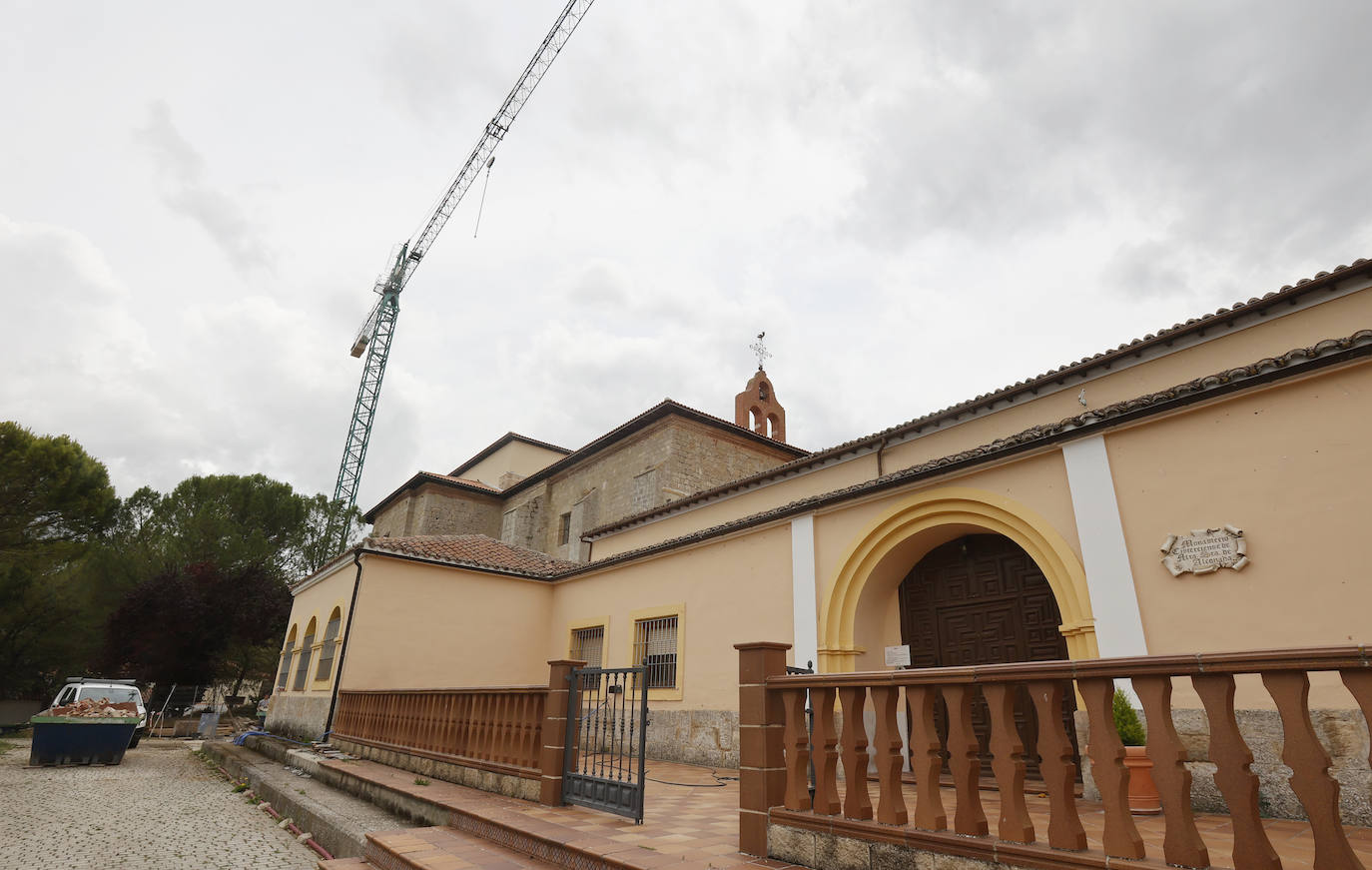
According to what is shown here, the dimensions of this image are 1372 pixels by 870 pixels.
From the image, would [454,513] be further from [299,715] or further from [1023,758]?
[1023,758]

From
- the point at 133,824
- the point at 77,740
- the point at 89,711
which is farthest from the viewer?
the point at 89,711

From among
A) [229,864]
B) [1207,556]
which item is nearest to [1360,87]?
[1207,556]

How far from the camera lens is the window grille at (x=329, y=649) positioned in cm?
1279

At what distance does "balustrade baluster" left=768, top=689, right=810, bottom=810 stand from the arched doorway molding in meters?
3.51

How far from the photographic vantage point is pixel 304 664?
48.0ft

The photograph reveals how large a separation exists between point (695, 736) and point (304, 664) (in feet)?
32.5

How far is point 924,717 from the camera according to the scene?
3.51 meters

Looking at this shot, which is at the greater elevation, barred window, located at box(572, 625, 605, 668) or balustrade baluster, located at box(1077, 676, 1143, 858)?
barred window, located at box(572, 625, 605, 668)

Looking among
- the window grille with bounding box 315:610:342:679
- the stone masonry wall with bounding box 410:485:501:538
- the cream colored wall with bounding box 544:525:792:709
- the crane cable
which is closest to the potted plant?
the cream colored wall with bounding box 544:525:792:709

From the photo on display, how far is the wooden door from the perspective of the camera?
704 cm

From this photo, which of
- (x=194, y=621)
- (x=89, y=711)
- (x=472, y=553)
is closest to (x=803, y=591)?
(x=472, y=553)

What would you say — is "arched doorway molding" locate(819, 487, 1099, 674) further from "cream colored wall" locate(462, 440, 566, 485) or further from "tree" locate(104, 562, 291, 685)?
"tree" locate(104, 562, 291, 685)

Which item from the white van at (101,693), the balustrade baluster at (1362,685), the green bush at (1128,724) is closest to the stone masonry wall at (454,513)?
the white van at (101,693)

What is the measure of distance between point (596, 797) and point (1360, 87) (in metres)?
11.9
